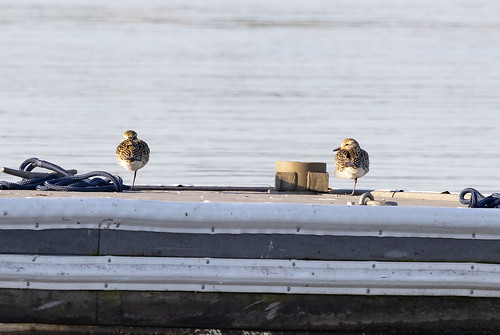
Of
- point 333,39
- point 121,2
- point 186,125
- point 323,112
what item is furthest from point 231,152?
point 121,2

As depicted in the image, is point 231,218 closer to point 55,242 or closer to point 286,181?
point 55,242

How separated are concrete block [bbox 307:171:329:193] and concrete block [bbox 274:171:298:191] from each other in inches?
5.2

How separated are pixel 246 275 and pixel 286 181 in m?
3.31

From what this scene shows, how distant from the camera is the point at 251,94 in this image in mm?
35906

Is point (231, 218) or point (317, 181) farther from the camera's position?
point (317, 181)

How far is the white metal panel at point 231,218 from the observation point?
7668 mm

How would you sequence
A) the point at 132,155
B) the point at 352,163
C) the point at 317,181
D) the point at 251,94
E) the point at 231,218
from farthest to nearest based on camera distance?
1. the point at 251,94
2. the point at 132,155
3. the point at 352,163
4. the point at 317,181
5. the point at 231,218

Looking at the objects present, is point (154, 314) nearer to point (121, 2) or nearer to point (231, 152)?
point (231, 152)

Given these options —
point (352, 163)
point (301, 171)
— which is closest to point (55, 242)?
point (301, 171)

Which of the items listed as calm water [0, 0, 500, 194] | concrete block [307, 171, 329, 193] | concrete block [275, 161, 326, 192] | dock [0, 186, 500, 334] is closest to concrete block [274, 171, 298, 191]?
concrete block [275, 161, 326, 192]

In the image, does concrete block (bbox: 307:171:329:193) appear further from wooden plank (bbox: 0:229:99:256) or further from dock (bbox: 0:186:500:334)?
wooden plank (bbox: 0:229:99:256)

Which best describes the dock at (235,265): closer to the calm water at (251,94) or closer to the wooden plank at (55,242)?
the wooden plank at (55,242)

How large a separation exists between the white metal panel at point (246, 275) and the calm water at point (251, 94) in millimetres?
11189

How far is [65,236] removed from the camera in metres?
7.69
